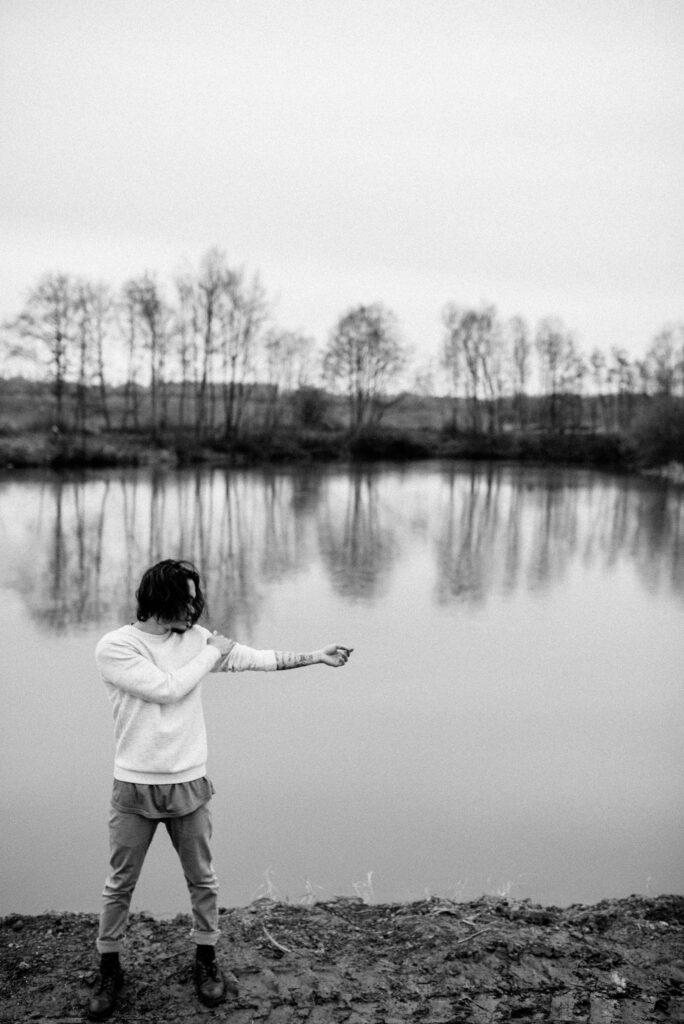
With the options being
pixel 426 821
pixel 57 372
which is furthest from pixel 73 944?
pixel 57 372

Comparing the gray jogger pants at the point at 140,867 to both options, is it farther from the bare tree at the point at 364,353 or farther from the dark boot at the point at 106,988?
the bare tree at the point at 364,353

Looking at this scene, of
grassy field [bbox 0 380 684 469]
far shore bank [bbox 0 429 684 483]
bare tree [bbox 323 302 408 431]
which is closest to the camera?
far shore bank [bbox 0 429 684 483]

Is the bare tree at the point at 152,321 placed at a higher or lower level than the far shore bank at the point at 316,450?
higher

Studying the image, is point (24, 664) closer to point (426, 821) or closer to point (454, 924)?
point (426, 821)

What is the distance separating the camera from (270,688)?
6379 millimetres

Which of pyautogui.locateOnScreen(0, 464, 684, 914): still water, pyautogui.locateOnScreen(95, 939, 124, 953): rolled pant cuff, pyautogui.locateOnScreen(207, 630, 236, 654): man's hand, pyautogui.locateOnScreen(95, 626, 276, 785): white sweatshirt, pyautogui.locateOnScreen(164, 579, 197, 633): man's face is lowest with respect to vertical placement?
pyautogui.locateOnScreen(0, 464, 684, 914): still water

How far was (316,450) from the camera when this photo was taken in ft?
132

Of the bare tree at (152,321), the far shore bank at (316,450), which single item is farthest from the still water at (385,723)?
the bare tree at (152,321)

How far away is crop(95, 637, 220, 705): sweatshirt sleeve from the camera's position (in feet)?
7.87

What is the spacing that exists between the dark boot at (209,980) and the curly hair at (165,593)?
1008 millimetres

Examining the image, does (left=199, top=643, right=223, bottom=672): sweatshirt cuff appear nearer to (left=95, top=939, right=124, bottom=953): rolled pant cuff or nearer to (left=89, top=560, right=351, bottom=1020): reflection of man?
(left=89, top=560, right=351, bottom=1020): reflection of man

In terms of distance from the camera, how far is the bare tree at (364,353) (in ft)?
154

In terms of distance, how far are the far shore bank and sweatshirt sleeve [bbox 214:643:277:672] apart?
27.5 m

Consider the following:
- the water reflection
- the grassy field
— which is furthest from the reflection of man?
the grassy field
